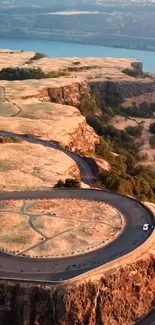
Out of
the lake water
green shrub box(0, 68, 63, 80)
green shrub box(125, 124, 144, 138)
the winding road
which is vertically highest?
the winding road

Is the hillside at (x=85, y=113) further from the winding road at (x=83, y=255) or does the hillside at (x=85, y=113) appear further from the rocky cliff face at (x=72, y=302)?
the rocky cliff face at (x=72, y=302)

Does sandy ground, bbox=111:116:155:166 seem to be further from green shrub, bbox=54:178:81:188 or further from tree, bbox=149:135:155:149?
green shrub, bbox=54:178:81:188

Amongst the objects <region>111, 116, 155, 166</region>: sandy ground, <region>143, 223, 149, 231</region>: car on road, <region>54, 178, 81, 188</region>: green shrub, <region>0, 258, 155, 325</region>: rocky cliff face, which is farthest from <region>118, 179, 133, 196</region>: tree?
<region>111, 116, 155, 166</region>: sandy ground

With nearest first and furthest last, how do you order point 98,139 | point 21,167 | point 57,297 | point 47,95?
1. point 57,297
2. point 21,167
3. point 98,139
4. point 47,95

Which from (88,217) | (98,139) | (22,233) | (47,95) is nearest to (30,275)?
(22,233)

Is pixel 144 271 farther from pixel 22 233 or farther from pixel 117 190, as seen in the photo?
pixel 117 190

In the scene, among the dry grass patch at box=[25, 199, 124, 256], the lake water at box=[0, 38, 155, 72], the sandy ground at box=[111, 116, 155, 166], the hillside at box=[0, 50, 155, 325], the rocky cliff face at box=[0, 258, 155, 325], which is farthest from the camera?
the lake water at box=[0, 38, 155, 72]
